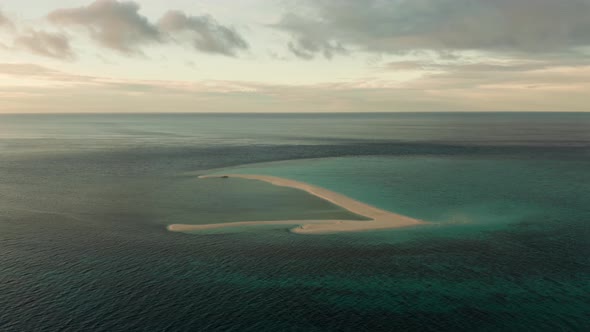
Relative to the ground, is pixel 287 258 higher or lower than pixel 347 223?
lower

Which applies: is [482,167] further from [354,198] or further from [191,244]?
[191,244]

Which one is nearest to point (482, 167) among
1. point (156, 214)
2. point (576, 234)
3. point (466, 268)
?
point (576, 234)

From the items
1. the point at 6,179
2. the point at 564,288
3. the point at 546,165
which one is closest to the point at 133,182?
the point at 6,179

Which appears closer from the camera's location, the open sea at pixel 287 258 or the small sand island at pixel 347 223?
the open sea at pixel 287 258

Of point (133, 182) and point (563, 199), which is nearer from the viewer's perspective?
point (563, 199)

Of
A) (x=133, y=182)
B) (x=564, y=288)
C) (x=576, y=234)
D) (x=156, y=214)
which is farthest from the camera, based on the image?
(x=133, y=182)

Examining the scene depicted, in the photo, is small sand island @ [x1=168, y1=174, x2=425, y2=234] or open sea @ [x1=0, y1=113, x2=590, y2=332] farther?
small sand island @ [x1=168, y1=174, x2=425, y2=234]

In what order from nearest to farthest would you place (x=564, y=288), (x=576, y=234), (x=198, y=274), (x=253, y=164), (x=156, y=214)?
(x=564, y=288) < (x=198, y=274) < (x=576, y=234) < (x=156, y=214) < (x=253, y=164)

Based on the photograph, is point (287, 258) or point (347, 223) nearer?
point (287, 258)

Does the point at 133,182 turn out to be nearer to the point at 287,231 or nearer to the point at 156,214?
the point at 156,214
